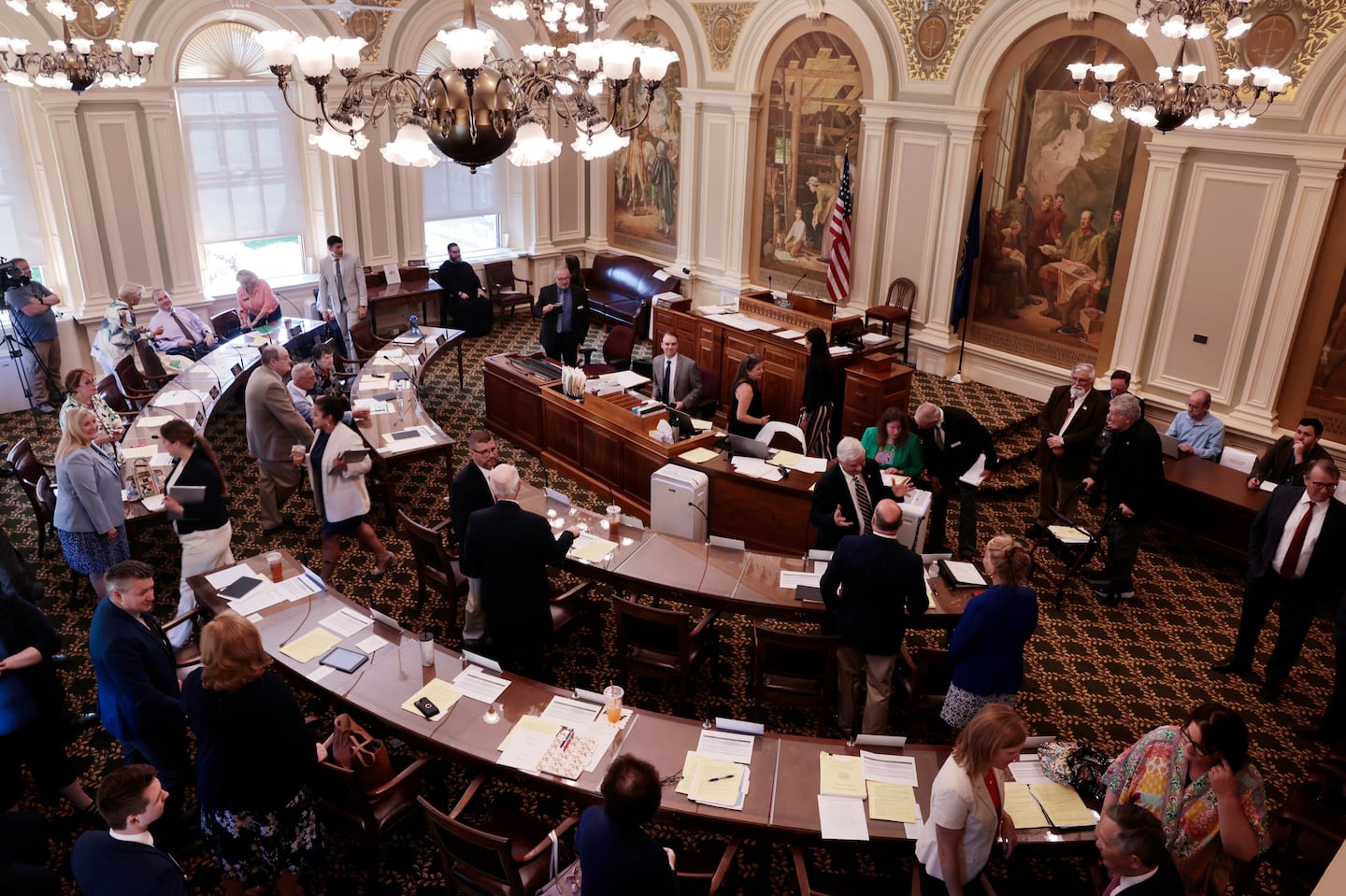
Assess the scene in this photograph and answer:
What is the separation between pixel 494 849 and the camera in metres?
3.49

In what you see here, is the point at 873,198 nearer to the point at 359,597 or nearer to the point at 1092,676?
the point at 1092,676

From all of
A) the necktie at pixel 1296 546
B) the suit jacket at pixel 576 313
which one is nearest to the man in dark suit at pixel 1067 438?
the necktie at pixel 1296 546

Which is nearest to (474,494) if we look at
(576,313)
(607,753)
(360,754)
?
(360,754)

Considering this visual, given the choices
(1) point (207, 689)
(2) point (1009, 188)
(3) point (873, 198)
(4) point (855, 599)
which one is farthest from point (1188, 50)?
(1) point (207, 689)

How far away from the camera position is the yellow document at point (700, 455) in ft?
23.6

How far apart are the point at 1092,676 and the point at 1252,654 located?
44.3 inches

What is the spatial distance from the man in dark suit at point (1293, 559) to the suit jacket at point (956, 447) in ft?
5.91

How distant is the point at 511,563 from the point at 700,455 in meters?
2.60

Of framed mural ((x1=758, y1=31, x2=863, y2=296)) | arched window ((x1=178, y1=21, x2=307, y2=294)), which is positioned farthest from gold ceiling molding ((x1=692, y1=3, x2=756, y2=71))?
arched window ((x1=178, y1=21, x2=307, y2=294))

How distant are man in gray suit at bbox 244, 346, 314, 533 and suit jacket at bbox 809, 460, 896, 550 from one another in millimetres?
4039

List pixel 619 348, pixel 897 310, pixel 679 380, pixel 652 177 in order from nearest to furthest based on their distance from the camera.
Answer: pixel 679 380 → pixel 619 348 → pixel 897 310 → pixel 652 177

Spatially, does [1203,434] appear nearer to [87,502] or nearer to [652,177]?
[87,502]

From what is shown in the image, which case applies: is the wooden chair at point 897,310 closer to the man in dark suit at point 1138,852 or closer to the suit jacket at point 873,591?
the suit jacket at point 873,591

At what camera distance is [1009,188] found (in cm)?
984
